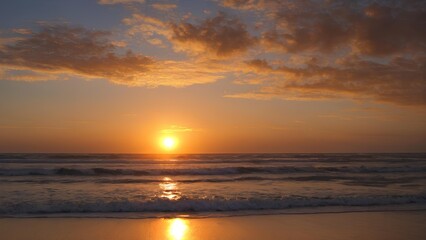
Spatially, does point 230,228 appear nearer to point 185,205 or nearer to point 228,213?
point 228,213

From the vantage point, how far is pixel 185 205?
462 inches

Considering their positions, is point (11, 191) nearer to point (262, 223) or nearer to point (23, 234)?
point (23, 234)

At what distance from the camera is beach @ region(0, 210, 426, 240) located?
8.20 meters

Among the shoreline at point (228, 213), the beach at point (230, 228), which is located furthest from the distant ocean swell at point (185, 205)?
the beach at point (230, 228)

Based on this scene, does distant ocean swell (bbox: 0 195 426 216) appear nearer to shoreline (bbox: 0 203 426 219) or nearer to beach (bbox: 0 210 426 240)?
shoreline (bbox: 0 203 426 219)

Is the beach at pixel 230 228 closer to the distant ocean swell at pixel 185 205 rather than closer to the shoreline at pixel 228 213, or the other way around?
the shoreline at pixel 228 213

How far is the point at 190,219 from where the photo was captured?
10102mm

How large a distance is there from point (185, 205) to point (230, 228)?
3.03 meters

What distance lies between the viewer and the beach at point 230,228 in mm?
8195

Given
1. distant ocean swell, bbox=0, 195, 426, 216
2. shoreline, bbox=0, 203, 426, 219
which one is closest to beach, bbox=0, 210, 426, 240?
shoreline, bbox=0, 203, 426, 219

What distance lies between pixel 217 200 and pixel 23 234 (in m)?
6.14

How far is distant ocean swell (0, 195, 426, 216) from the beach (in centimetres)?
117

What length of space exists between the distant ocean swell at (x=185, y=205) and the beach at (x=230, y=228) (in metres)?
1.17

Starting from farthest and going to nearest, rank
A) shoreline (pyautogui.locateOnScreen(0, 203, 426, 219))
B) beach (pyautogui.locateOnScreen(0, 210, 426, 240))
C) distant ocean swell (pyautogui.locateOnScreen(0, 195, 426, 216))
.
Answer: distant ocean swell (pyautogui.locateOnScreen(0, 195, 426, 216)) → shoreline (pyautogui.locateOnScreen(0, 203, 426, 219)) → beach (pyautogui.locateOnScreen(0, 210, 426, 240))
